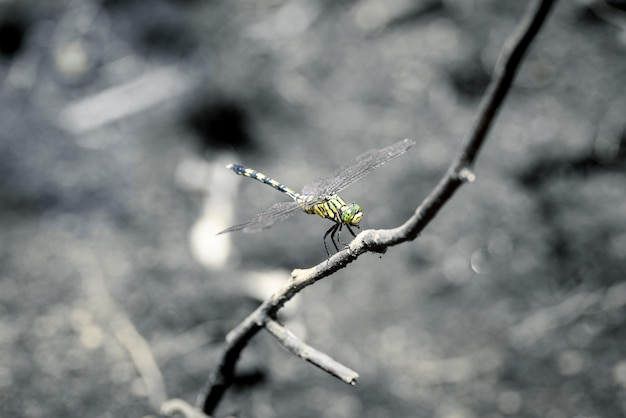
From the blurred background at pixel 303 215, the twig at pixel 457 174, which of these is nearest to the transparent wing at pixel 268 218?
the twig at pixel 457 174

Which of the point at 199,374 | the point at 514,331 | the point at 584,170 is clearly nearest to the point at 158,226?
the point at 199,374

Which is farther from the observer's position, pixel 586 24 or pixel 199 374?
pixel 586 24

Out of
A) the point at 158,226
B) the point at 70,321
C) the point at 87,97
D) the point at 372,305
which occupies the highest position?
the point at 87,97

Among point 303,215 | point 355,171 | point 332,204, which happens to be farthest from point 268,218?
point 303,215

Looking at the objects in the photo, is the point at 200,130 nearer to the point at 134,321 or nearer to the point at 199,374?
the point at 134,321

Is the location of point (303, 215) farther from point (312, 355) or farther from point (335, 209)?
point (312, 355)

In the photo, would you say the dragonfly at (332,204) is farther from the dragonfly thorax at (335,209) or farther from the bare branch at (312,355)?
the bare branch at (312,355)

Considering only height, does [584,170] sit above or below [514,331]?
above
